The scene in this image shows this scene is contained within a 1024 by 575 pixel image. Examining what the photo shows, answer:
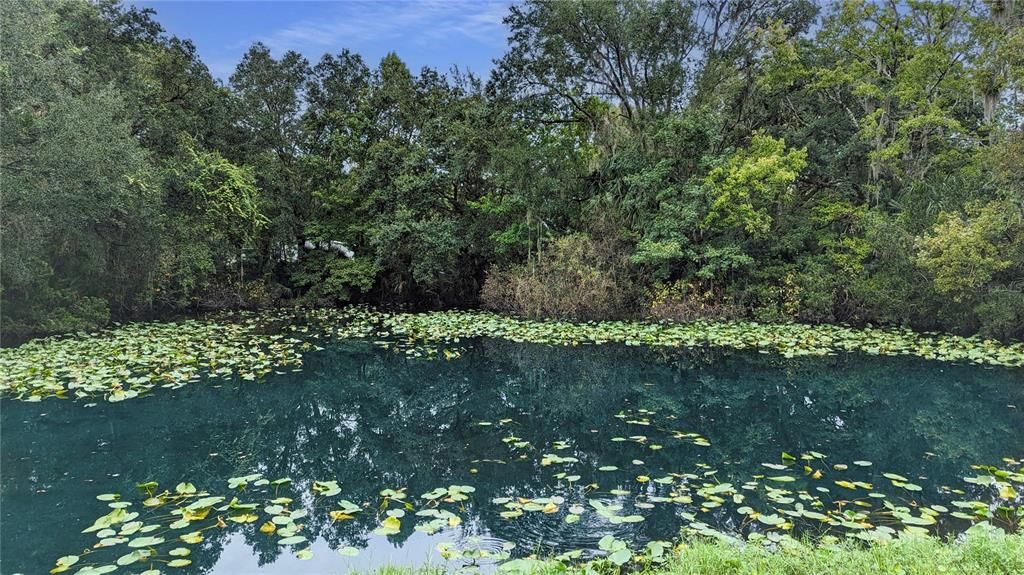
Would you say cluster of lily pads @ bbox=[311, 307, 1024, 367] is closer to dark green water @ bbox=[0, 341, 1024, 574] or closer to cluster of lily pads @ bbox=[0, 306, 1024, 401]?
cluster of lily pads @ bbox=[0, 306, 1024, 401]

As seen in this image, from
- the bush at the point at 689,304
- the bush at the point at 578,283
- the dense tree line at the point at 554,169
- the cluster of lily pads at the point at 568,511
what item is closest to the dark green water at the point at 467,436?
the cluster of lily pads at the point at 568,511

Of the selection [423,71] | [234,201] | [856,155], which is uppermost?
[423,71]

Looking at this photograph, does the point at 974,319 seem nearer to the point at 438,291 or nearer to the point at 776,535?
the point at 776,535

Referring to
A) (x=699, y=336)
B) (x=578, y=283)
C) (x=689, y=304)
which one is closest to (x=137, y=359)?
(x=578, y=283)

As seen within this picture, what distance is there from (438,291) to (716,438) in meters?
14.0

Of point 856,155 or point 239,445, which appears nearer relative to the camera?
point 239,445

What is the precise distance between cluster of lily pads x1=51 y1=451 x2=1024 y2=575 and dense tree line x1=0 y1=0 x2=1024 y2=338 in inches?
320

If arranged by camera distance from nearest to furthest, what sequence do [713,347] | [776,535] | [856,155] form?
[776,535] < [713,347] < [856,155]

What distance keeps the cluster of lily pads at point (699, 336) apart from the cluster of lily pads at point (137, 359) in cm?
247

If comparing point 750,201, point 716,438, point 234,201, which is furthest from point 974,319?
point 234,201

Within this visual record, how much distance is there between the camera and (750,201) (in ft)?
44.4

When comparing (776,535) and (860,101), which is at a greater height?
(860,101)

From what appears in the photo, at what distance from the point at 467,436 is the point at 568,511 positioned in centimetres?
212

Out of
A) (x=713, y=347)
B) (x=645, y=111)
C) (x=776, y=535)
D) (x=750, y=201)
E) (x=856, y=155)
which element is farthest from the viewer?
(x=645, y=111)
